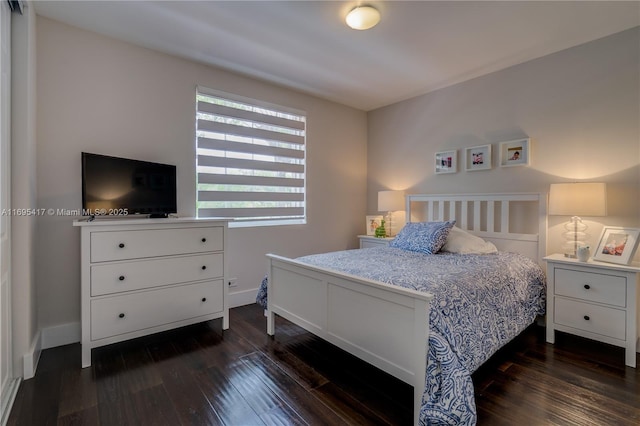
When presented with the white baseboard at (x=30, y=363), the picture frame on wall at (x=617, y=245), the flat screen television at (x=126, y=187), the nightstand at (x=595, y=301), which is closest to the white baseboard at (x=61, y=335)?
the white baseboard at (x=30, y=363)

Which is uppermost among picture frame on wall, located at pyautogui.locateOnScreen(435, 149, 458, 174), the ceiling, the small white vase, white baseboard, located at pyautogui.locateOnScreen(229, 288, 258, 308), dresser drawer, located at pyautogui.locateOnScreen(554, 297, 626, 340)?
the ceiling

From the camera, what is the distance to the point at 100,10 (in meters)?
2.20

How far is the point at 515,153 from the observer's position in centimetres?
301

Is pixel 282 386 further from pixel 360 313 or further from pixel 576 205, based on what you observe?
pixel 576 205

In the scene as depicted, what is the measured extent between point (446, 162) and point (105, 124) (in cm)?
335

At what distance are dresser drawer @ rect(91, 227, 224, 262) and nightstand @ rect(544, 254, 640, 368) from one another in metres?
2.71

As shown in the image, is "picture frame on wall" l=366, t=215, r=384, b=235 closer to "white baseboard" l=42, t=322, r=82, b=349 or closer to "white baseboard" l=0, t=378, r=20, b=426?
"white baseboard" l=42, t=322, r=82, b=349

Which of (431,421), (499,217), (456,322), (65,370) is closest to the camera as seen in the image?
(431,421)

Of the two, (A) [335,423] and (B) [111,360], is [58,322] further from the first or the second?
(A) [335,423]

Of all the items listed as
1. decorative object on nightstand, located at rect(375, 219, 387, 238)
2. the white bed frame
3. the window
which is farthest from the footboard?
decorative object on nightstand, located at rect(375, 219, 387, 238)

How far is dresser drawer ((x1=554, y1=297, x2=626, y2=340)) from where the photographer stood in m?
2.14

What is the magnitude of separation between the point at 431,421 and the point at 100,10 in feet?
10.6

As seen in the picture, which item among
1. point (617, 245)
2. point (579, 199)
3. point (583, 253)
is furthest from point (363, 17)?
point (617, 245)

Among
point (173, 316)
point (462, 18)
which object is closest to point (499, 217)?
point (462, 18)
